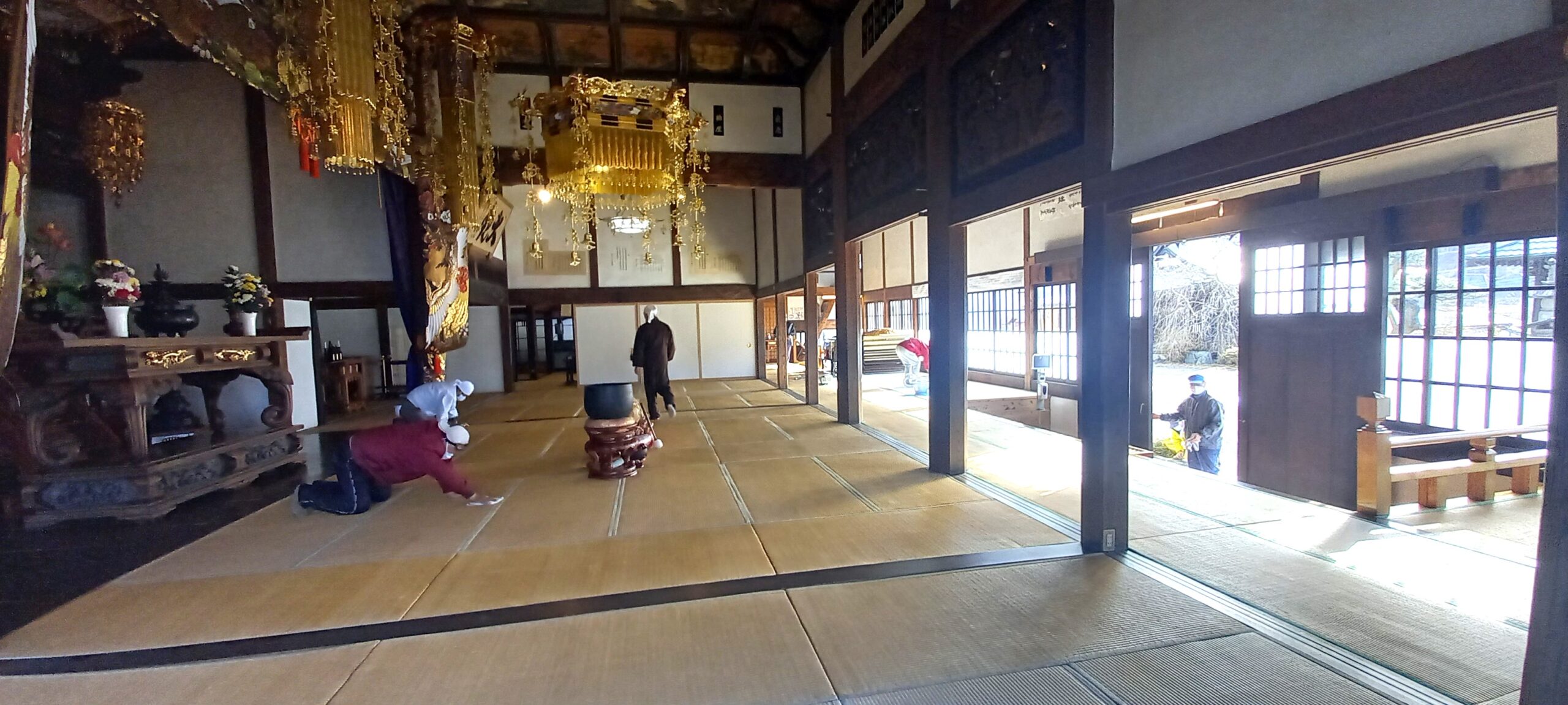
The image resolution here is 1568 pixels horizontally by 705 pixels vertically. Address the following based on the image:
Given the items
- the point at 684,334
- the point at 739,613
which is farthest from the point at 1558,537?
the point at 684,334

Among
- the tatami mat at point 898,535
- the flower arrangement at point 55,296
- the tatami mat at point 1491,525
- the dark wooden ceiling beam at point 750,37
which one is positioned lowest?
the tatami mat at point 1491,525

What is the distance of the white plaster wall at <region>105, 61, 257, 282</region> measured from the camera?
630cm

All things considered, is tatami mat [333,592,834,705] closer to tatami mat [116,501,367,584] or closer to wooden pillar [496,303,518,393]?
tatami mat [116,501,367,584]

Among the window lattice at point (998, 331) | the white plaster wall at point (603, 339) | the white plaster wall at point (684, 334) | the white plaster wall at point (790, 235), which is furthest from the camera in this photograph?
the white plaster wall at point (684, 334)

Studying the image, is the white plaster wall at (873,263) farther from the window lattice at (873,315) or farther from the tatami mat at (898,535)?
the tatami mat at (898,535)

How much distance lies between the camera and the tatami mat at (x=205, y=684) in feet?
5.73

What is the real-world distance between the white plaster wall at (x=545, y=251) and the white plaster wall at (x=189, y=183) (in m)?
3.85

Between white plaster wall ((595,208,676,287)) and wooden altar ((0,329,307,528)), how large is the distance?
22.3ft

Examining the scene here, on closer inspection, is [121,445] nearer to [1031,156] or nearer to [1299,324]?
[1031,156]

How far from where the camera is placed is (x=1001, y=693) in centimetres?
167

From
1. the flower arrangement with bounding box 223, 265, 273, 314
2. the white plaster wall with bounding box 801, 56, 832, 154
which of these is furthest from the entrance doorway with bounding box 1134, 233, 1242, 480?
the flower arrangement with bounding box 223, 265, 273, 314

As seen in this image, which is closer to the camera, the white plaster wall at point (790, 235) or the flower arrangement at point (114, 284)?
the flower arrangement at point (114, 284)

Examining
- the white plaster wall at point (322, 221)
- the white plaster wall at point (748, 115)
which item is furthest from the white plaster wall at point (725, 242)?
the white plaster wall at point (322, 221)

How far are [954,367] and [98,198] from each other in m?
9.43
